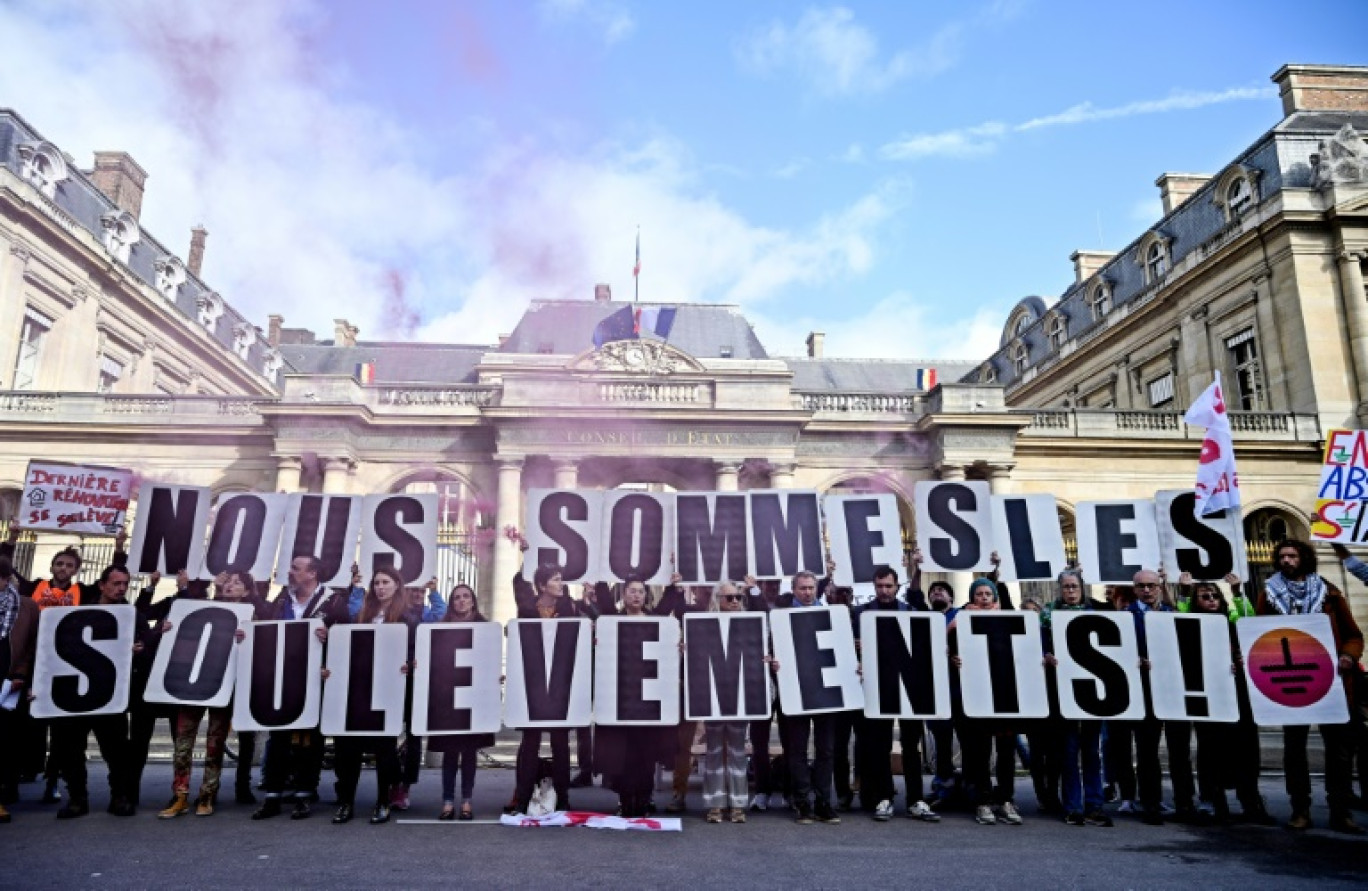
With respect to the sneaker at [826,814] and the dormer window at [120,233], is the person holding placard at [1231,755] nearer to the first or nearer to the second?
the sneaker at [826,814]

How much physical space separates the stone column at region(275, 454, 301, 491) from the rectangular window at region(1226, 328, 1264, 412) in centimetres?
2719

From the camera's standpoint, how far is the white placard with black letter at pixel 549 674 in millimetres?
7188

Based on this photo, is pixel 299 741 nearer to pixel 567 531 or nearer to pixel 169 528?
pixel 169 528

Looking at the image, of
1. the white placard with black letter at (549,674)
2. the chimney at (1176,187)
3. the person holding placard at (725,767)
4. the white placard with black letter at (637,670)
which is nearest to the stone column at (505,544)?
the white placard with black letter at (549,674)

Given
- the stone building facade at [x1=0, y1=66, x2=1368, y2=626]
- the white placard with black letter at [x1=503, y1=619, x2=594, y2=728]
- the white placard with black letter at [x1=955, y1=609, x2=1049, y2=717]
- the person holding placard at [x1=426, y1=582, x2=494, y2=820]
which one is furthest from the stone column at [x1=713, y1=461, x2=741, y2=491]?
the person holding placard at [x1=426, y1=582, x2=494, y2=820]

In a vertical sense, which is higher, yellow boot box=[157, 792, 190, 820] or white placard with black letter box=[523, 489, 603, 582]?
white placard with black letter box=[523, 489, 603, 582]

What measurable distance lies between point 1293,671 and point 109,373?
34.2m

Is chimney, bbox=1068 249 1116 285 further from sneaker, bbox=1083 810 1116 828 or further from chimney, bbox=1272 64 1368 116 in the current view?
sneaker, bbox=1083 810 1116 828

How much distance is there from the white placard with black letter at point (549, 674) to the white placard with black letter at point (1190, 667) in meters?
4.85

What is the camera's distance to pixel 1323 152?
24953 mm

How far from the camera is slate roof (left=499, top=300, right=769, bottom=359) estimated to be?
30734 millimetres

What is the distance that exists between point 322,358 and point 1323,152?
3793 cm

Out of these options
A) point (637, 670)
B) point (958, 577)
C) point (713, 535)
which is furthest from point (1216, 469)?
point (958, 577)

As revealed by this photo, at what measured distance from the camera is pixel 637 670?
7.34 m
